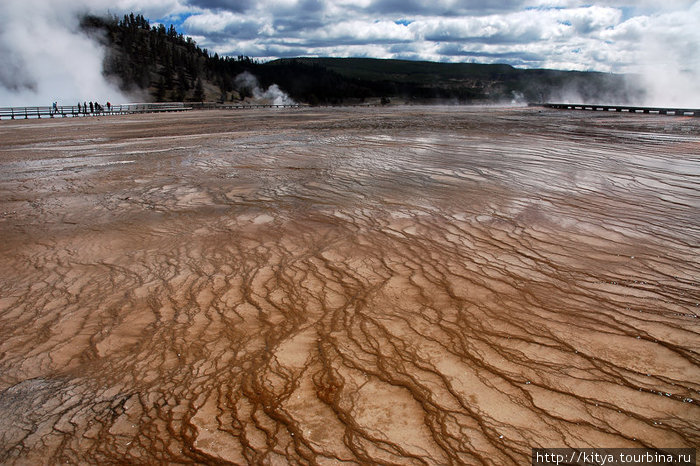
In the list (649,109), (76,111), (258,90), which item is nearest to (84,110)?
(76,111)

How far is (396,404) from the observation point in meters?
2.38

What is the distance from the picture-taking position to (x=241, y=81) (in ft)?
262

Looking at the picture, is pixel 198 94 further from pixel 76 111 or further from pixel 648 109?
pixel 648 109

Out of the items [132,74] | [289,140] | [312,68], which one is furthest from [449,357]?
[312,68]

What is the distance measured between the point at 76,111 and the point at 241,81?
48.9 m

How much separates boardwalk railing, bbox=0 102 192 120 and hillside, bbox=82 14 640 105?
18424 millimetres

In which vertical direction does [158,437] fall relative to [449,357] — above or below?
below

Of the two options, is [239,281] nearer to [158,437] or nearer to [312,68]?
[158,437]

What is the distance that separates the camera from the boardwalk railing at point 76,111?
28656 millimetres

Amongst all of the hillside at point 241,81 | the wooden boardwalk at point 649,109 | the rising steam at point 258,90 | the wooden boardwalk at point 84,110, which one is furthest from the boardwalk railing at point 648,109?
the rising steam at point 258,90

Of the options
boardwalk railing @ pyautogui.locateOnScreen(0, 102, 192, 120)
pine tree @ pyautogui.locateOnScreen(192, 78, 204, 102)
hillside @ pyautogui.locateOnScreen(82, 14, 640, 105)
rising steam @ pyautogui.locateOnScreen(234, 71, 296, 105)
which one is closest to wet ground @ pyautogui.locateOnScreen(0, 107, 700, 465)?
boardwalk railing @ pyautogui.locateOnScreen(0, 102, 192, 120)

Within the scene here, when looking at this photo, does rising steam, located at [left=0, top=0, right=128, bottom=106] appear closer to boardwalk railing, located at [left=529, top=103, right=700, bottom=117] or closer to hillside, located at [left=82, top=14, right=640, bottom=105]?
hillside, located at [left=82, top=14, right=640, bottom=105]

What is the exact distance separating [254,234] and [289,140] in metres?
9.48

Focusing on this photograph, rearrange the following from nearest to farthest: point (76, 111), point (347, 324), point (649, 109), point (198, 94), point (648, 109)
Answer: point (347, 324) → point (648, 109) → point (649, 109) → point (76, 111) → point (198, 94)
